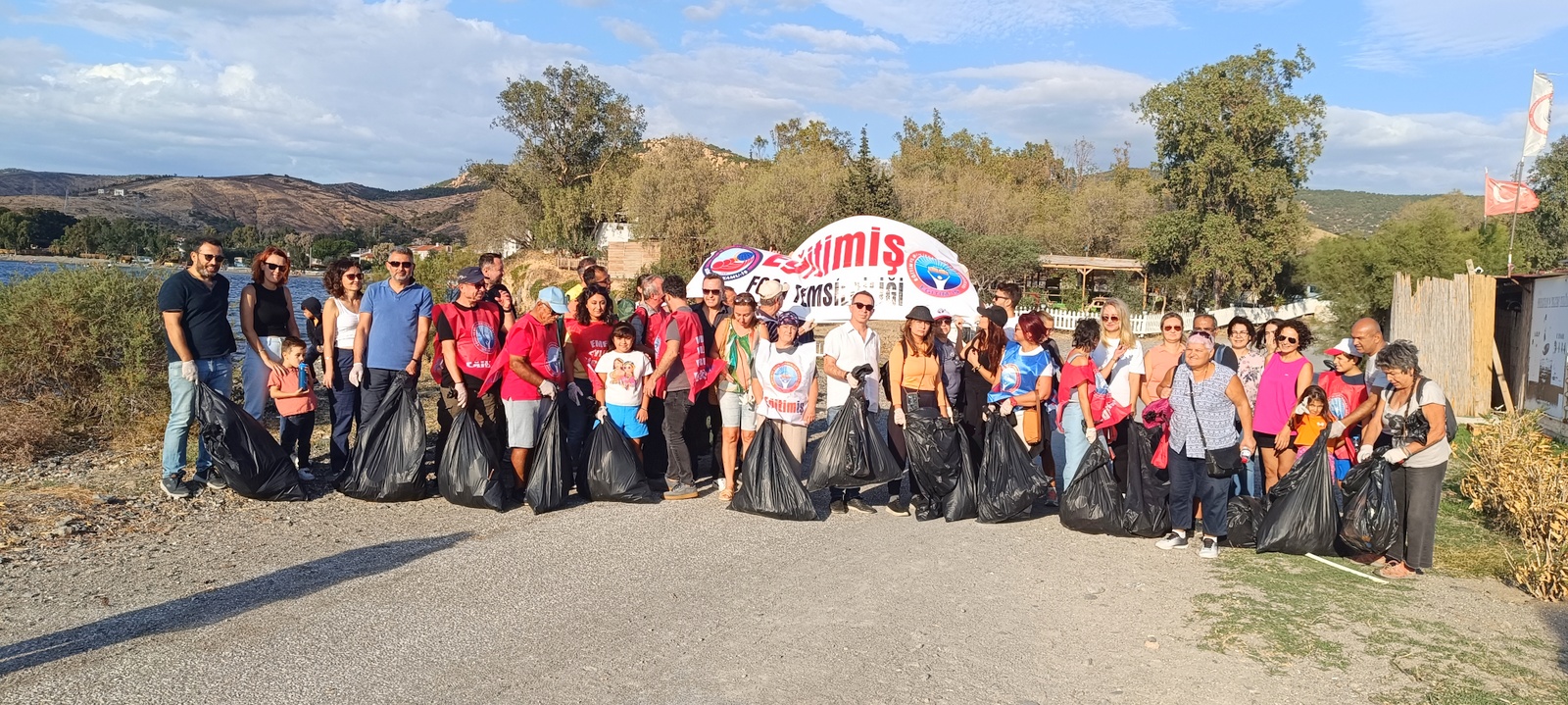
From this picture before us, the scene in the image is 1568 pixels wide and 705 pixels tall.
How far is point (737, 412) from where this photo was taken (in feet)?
23.7

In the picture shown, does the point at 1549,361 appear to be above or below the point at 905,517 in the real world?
above

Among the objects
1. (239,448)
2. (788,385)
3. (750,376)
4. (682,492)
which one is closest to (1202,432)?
(788,385)

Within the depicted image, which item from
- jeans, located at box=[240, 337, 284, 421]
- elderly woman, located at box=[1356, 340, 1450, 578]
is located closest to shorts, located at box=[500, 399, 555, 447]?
jeans, located at box=[240, 337, 284, 421]

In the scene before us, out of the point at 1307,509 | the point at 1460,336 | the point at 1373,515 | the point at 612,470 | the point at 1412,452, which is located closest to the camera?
the point at 1412,452

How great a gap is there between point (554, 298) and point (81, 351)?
508 centimetres

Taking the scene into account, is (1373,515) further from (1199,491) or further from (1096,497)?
(1096,497)

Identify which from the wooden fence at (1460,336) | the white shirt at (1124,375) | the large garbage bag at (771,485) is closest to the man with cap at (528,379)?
the large garbage bag at (771,485)

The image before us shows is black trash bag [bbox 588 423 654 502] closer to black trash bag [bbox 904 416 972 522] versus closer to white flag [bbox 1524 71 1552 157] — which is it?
black trash bag [bbox 904 416 972 522]

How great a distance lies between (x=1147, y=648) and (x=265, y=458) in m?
5.55

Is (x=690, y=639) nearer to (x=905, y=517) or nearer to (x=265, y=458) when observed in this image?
(x=905, y=517)

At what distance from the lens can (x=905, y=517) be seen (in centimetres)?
706

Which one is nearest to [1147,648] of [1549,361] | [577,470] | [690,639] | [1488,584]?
[690,639]

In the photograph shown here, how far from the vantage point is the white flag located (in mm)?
15359

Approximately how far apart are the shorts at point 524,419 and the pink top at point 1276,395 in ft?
15.7
